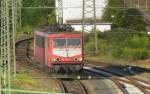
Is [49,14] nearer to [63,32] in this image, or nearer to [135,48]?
[135,48]

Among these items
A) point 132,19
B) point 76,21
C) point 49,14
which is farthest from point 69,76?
point 49,14

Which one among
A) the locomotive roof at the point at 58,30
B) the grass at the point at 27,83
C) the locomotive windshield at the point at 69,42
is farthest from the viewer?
the locomotive roof at the point at 58,30

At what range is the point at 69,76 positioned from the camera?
1266 inches

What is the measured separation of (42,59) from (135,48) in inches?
555

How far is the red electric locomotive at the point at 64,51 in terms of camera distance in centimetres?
3155

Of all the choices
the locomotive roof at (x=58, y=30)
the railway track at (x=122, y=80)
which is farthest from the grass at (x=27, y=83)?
the railway track at (x=122, y=80)

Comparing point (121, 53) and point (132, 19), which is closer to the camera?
point (121, 53)

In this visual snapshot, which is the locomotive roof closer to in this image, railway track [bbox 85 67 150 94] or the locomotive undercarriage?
the locomotive undercarriage

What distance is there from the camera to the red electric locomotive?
31547 mm

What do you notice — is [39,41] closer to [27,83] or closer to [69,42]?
[69,42]

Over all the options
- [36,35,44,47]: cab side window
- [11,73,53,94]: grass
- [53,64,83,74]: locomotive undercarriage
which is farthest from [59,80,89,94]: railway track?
[36,35,44,47]: cab side window

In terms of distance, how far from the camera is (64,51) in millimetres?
31750

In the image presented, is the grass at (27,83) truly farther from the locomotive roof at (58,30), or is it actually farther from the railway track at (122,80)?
the railway track at (122,80)

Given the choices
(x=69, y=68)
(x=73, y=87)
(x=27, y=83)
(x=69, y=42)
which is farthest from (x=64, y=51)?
(x=27, y=83)
